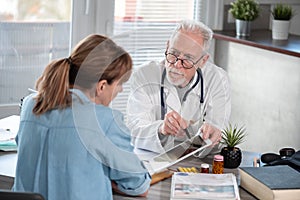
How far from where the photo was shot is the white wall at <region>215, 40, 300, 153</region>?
3553mm

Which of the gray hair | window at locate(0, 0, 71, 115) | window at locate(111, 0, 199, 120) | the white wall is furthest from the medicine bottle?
window at locate(0, 0, 71, 115)

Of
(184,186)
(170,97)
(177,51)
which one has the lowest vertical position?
(184,186)

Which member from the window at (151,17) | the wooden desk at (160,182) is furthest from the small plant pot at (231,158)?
the window at (151,17)

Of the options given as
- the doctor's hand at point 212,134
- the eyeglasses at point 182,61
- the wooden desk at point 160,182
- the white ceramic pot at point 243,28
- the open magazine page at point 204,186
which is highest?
the white ceramic pot at point 243,28

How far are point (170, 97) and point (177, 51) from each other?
20 cm

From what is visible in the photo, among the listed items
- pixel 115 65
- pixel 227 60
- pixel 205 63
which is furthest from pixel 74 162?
pixel 227 60

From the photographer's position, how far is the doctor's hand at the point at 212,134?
237 cm

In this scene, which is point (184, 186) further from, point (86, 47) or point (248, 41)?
point (248, 41)

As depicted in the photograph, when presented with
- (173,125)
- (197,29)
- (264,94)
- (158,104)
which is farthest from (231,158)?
(264,94)

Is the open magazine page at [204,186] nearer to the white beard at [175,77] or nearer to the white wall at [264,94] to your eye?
the white beard at [175,77]

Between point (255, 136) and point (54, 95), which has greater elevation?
point (54, 95)

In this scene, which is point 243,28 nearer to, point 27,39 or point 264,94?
point 264,94

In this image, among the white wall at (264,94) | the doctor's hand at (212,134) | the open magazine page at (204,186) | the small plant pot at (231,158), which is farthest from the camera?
the white wall at (264,94)

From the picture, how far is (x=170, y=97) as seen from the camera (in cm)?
260
